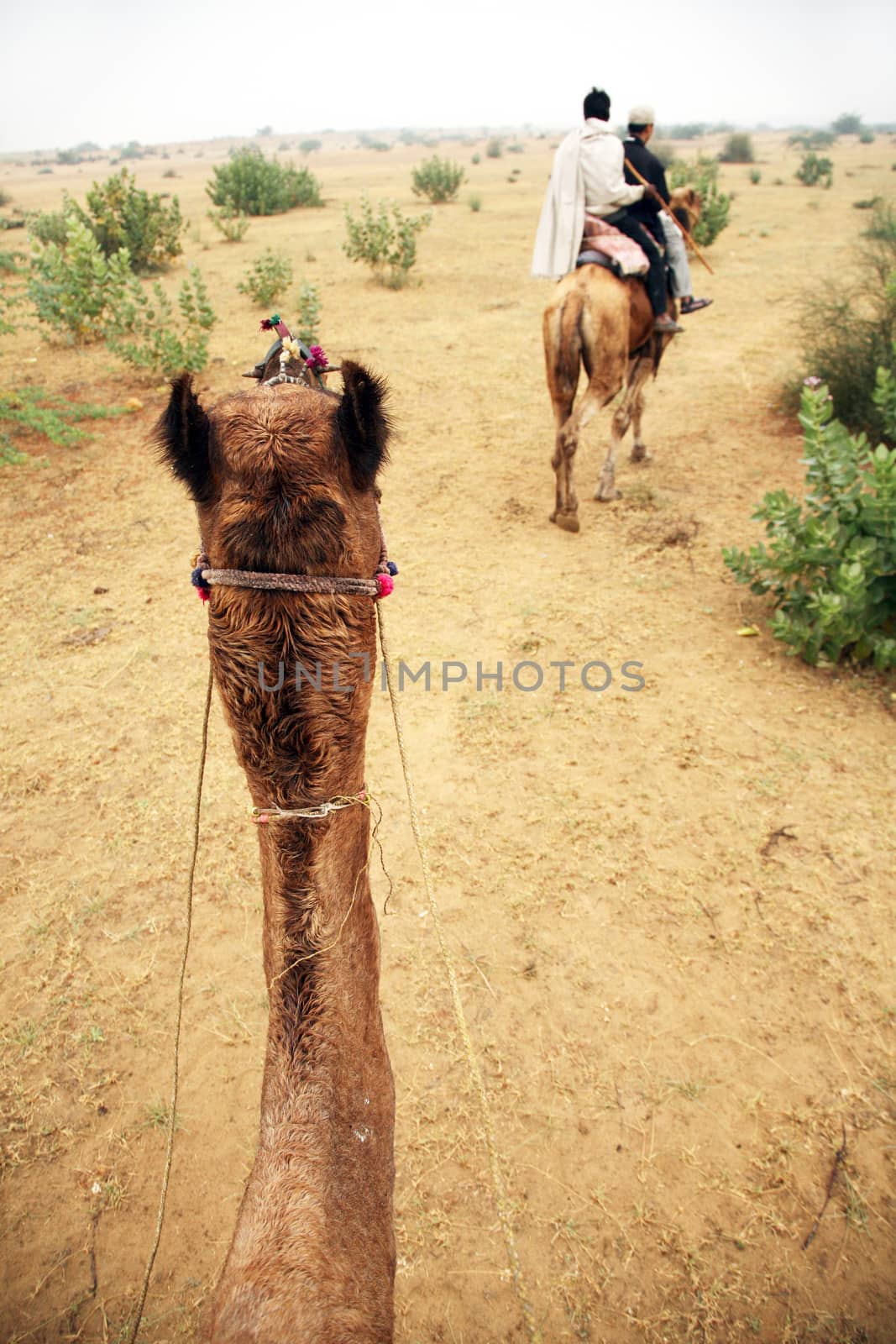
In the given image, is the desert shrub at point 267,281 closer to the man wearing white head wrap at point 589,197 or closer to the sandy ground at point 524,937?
the sandy ground at point 524,937

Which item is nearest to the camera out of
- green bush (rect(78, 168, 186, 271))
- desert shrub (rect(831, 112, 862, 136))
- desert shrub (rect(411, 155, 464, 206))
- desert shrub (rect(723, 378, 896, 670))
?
desert shrub (rect(723, 378, 896, 670))

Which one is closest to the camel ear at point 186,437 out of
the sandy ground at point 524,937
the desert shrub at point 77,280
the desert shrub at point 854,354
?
the sandy ground at point 524,937

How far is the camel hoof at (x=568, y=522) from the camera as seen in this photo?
250 inches

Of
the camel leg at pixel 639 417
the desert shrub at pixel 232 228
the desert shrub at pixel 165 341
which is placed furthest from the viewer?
the desert shrub at pixel 232 228

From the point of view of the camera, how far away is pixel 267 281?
11062 mm

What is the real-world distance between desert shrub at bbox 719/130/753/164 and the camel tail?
1370 inches

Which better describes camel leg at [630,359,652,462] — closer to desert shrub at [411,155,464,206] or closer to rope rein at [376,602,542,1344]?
rope rein at [376,602,542,1344]

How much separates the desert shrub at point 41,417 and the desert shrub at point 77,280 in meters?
1.32

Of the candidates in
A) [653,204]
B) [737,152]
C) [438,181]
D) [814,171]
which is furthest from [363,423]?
[737,152]

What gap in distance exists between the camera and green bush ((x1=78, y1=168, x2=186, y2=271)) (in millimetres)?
12828

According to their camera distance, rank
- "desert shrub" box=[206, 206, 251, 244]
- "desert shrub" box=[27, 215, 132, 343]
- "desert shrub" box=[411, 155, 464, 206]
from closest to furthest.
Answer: "desert shrub" box=[27, 215, 132, 343], "desert shrub" box=[206, 206, 251, 244], "desert shrub" box=[411, 155, 464, 206]

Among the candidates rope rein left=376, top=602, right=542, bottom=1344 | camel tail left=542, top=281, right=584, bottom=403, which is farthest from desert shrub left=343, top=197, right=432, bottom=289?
rope rein left=376, top=602, right=542, bottom=1344

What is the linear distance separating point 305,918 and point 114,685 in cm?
386

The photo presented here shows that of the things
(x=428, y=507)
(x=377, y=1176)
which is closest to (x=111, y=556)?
(x=428, y=507)
